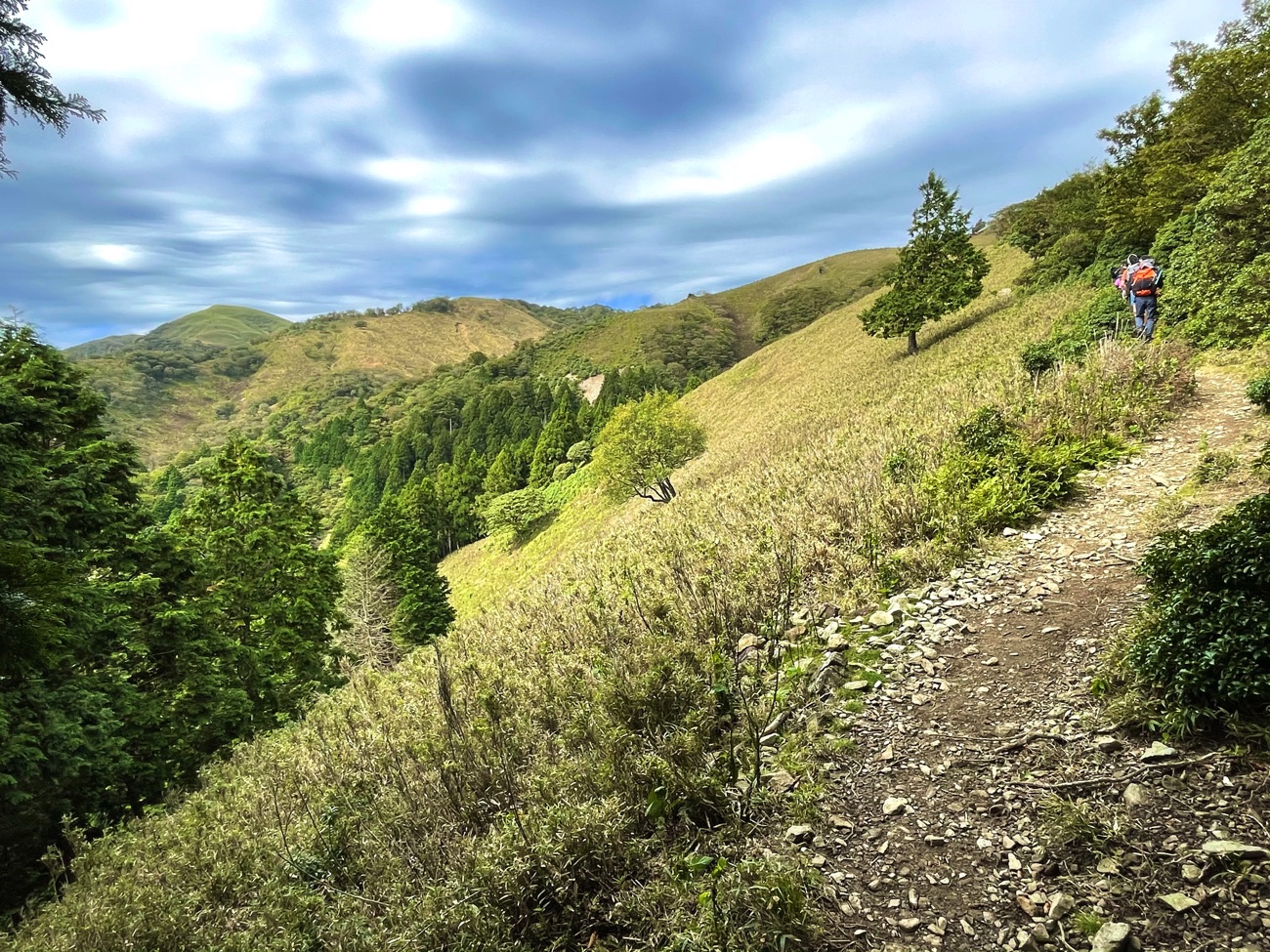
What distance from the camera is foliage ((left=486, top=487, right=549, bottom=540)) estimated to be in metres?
50.4

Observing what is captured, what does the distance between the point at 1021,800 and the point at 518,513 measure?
49673mm

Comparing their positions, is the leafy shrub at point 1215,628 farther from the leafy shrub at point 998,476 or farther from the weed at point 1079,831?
the leafy shrub at point 998,476

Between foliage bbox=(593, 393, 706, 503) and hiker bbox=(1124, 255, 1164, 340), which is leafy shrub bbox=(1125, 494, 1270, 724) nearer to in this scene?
hiker bbox=(1124, 255, 1164, 340)

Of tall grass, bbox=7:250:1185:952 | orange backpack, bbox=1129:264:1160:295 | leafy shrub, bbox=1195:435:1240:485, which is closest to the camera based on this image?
tall grass, bbox=7:250:1185:952

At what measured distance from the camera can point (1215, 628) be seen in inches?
133

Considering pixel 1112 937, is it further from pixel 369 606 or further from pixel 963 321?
pixel 963 321

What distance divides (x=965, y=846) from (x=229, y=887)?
18.8 feet

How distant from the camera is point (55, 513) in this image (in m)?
9.43

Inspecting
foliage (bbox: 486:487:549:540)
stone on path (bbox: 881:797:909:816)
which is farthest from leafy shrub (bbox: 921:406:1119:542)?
foliage (bbox: 486:487:549:540)

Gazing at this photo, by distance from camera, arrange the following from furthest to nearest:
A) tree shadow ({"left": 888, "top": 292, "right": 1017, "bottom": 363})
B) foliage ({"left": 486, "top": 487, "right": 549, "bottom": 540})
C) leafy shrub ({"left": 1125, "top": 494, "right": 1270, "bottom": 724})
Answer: foliage ({"left": 486, "top": 487, "right": 549, "bottom": 540})
tree shadow ({"left": 888, "top": 292, "right": 1017, "bottom": 363})
leafy shrub ({"left": 1125, "top": 494, "right": 1270, "bottom": 724})

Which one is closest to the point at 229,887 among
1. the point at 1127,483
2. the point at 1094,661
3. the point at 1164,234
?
the point at 1094,661

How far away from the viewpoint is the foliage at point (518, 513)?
50.4 metres

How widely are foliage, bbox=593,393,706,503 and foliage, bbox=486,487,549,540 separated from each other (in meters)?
22.4

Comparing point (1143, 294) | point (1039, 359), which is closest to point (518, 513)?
point (1039, 359)
